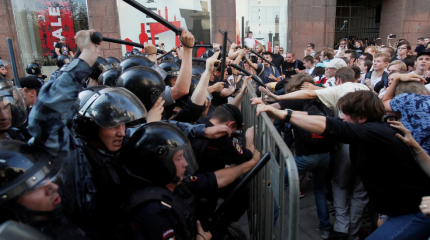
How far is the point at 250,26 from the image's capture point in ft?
42.8

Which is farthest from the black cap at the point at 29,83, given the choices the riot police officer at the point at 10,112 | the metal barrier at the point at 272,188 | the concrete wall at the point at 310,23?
the concrete wall at the point at 310,23

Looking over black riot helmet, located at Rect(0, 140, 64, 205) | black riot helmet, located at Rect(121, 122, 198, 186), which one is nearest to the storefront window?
black riot helmet, located at Rect(121, 122, 198, 186)

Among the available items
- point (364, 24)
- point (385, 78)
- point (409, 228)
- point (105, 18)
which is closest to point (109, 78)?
point (409, 228)

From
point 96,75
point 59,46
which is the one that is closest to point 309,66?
point 96,75

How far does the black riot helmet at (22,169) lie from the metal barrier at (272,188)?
968mm

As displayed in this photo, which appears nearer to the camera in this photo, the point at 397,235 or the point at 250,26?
the point at 397,235

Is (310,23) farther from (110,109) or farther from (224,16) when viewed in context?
(110,109)

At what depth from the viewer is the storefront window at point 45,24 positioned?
10875 millimetres

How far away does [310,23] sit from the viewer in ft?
41.9

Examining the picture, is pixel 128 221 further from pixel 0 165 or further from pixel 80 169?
pixel 0 165

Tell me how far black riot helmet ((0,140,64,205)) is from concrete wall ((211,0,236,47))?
11.6m

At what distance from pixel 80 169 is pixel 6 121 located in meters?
0.59

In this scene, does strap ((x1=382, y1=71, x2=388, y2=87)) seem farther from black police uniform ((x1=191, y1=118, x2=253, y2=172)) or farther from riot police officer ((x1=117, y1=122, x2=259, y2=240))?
riot police officer ((x1=117, y1=122, x2=259, y2=240))

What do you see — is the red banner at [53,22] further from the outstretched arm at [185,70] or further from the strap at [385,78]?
the strap at [385,78]
